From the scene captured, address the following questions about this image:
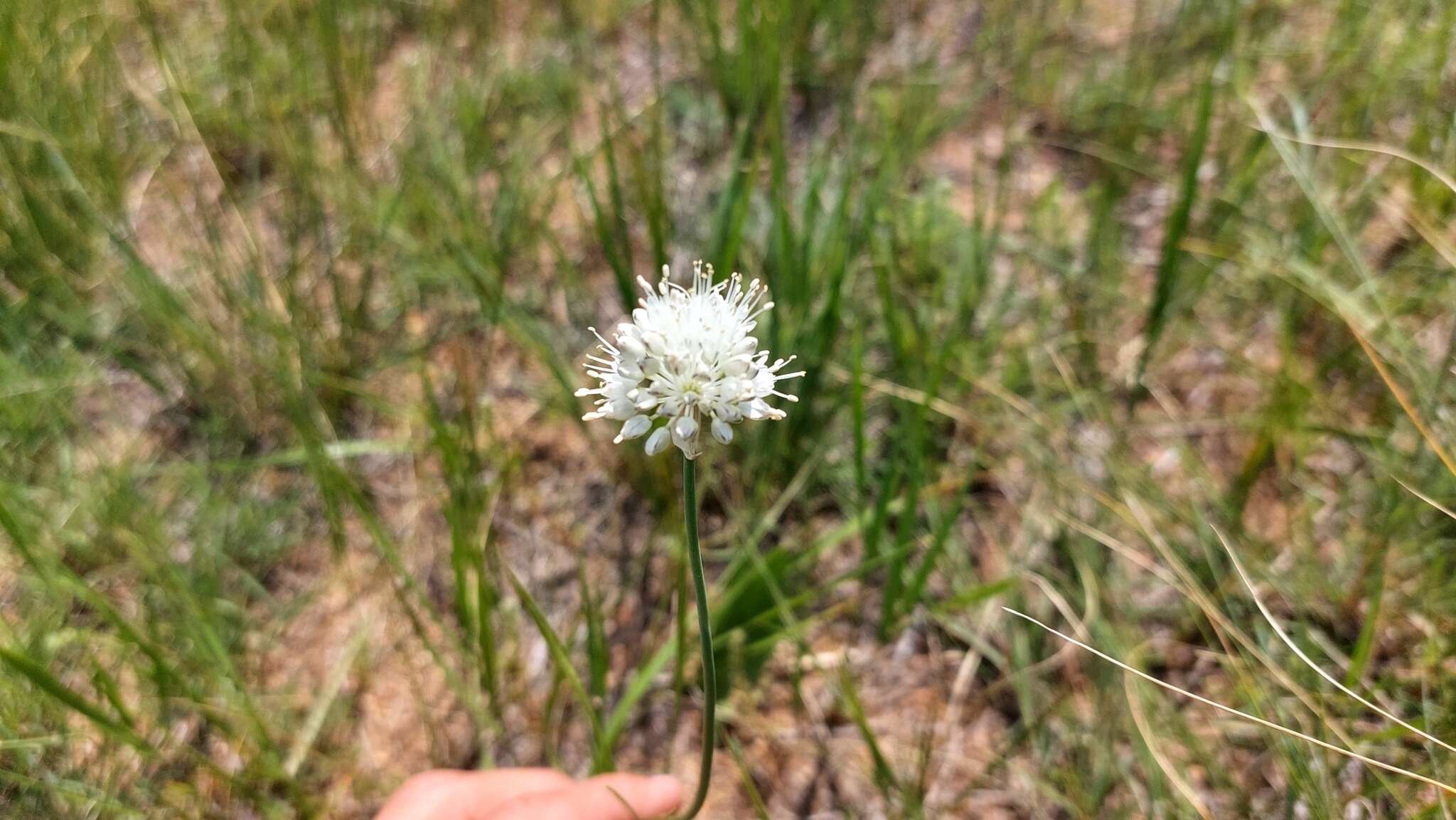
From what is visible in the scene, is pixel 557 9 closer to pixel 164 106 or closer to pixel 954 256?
pixel 164 106

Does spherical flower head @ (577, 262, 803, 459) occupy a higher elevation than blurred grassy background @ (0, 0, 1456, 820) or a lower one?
higher

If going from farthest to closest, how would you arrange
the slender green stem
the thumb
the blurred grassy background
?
the blurred grassy background
the thumb
the slender green stem

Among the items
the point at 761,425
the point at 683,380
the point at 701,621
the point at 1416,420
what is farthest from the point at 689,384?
the point at 1416,420

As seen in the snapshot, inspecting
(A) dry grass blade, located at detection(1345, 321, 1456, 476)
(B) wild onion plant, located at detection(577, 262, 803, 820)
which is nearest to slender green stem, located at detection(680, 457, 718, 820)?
(B) wild onion plant, located at detection(577, 262, 803, 820)

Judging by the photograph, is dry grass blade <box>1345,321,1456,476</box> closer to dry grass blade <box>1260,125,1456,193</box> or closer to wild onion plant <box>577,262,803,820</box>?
dry grass blade <box>1260,125,1456,193</box>

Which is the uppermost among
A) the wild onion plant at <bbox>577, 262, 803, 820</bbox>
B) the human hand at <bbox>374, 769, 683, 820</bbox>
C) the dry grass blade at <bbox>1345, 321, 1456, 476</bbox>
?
the wild onion plant at <bbox>577, 262, 803, 820</bbox>

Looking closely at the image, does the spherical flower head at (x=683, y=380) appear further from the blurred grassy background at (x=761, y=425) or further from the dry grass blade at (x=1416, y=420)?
the dry grass blade at (x=1416, y=420)

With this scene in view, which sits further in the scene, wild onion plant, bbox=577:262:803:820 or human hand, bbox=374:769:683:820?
human hand, bbox=374:769:683:820
